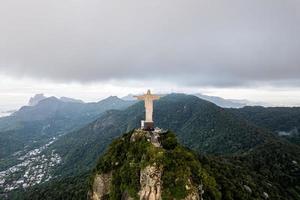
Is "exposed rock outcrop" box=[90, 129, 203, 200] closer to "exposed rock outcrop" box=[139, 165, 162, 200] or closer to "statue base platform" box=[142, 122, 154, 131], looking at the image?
"exposed rock outcrop" box=[139, 165, 162, 200]

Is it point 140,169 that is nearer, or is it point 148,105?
point 140,169

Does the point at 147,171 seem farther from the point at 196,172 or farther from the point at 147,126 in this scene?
the point at 147,126

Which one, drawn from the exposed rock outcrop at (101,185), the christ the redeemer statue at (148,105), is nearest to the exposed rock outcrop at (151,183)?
the exposed rock outcrop at (101,185)

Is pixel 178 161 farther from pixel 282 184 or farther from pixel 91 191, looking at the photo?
pixel 282 184

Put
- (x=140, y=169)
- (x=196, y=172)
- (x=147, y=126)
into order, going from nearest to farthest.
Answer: (x=140, y=169), (x=196, y=172), (x=147, y=126)

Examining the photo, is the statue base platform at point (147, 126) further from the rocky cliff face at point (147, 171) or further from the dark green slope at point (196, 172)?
the dark green slope at point (196, 172)

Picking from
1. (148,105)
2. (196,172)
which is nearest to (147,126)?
(148,105)

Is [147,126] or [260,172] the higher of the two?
[147,126]

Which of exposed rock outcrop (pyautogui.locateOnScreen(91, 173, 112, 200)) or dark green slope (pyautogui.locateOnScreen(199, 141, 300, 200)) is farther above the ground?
exposed rock outcrop (pyautogui.locateOnScreen(91, 173, 112, 200))

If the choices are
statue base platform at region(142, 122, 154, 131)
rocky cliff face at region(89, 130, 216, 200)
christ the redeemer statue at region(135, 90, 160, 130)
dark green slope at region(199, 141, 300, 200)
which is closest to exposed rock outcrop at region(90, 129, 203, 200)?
rocky cliff face at region(89, 130, 216, 200)
